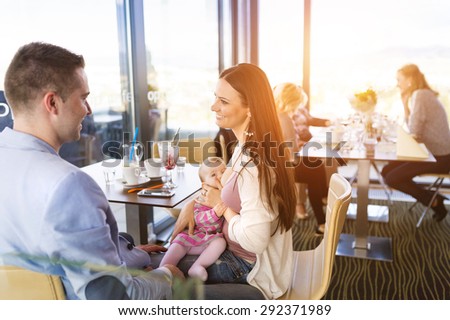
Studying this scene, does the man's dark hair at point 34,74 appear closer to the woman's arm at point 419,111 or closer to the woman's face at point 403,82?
the woman's arm at point 419,111

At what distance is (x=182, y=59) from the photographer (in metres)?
3.34

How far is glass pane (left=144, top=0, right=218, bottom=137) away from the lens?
2909mm

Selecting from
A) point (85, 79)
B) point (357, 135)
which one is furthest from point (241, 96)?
point (357, 135)

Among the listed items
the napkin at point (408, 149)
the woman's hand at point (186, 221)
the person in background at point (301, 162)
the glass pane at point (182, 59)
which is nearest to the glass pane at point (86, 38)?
the glass pane at point (182, 59)

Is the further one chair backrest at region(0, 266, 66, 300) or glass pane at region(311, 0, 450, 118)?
glass pane at region(311, 0, 450, 118)

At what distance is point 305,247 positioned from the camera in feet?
9.55

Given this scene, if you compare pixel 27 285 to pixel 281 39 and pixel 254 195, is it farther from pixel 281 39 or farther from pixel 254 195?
pixel 281 39

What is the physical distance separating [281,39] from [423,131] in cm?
214

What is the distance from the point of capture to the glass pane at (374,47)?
4.30 meters

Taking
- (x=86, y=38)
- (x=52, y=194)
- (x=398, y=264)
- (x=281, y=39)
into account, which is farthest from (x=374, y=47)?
(x=52, y=194)

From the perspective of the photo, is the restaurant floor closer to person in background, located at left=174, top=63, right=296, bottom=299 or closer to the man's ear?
person in background, located at left=174, top=63, right=296, bottom=299

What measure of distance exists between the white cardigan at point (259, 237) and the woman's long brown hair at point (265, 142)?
27mm

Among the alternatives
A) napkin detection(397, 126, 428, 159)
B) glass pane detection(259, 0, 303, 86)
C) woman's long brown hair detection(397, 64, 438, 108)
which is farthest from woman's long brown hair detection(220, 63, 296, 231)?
glass pane detection(259, 0, 303, 86)

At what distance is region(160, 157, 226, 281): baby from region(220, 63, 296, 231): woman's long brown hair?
248mm
